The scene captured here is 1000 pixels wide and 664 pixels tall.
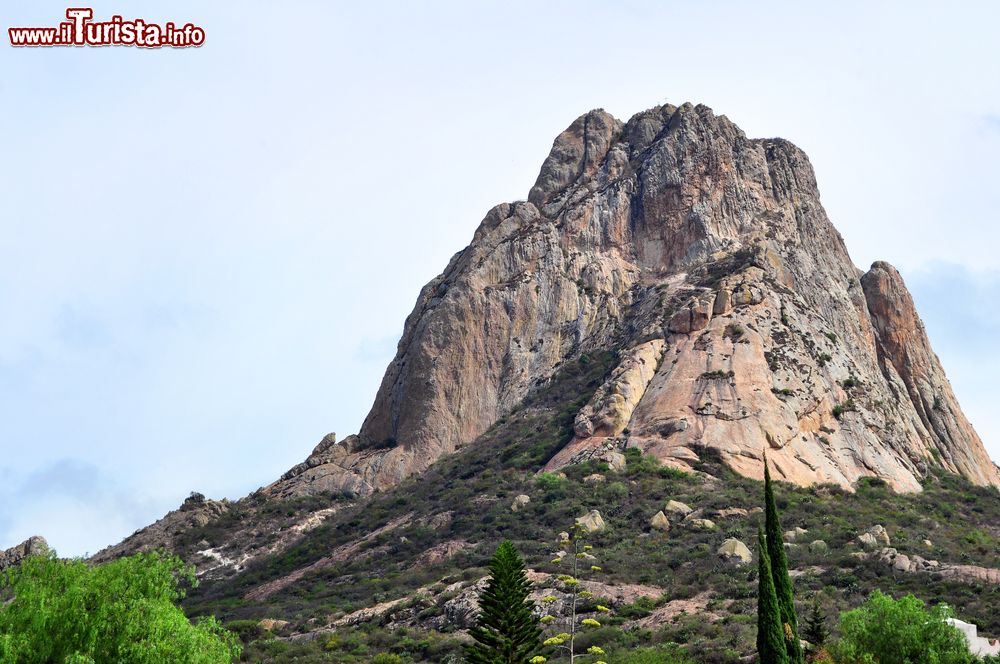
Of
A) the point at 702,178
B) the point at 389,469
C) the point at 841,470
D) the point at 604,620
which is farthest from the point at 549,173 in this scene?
the point at 604,620

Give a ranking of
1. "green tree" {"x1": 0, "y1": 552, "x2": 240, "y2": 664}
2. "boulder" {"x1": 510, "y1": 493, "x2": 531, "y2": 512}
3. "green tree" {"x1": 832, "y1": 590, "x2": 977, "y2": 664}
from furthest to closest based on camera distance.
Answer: "boulder" {"x1": 510, "y1": 493, "x2": 531, "y2": 512}
"green tree" {"x1": 832, "y1": 590, "x2": 977, "y2": 664}
"green tree" {"x1": 0, "y1": 552, "x2": 240, "y2": 664}

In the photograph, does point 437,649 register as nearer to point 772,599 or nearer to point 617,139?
point 772,599

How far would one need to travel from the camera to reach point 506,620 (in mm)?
39625

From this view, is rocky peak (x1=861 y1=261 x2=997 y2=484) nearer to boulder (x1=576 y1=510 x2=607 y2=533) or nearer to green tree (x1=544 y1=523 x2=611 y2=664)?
boulder (x1=576 y1=510 x2=607 y2=533)

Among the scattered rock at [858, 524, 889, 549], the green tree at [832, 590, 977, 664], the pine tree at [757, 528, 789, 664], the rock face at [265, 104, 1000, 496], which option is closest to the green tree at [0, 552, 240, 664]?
the pine tree at [757, 528, 789, 664]

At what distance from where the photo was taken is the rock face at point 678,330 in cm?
8581

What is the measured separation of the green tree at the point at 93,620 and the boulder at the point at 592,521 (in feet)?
130

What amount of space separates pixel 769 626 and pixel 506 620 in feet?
29.7

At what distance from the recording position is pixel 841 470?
84.0m

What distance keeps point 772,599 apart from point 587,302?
2805 inches

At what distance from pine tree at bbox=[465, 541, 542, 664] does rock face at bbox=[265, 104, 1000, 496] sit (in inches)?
1610

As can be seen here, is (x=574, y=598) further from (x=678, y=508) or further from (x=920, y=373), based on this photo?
(x=920, y=373)

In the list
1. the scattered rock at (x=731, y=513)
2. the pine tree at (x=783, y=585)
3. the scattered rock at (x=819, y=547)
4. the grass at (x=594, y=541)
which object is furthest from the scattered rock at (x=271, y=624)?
the pine tree at (x=783, y=585)

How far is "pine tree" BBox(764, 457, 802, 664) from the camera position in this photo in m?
39.7
